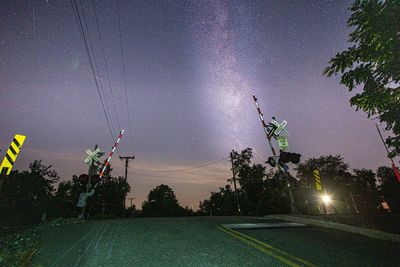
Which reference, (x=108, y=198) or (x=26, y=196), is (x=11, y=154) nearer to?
(x=26, y=196)

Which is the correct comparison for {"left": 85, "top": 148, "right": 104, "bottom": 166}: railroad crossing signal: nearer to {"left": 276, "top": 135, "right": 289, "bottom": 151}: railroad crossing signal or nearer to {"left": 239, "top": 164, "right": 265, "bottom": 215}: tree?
{"left": 276, "top": 135, "right": 289, "bottom": 151}: railroad crossing signal

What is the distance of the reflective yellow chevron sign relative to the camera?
251 inches

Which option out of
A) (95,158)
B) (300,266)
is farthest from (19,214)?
(300,266)

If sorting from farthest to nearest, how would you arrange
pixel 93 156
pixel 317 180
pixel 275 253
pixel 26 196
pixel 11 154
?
pixel 26 196 < pixel 93 156 < pixel 317 180 < pixel 11 154 < pixel 275 253

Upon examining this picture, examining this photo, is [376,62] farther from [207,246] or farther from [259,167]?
[259,167]

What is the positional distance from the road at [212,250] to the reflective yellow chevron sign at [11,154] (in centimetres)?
240

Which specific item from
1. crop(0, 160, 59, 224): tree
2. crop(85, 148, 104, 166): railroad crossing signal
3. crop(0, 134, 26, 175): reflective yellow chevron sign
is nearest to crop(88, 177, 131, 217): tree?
crop(0, 160, 59, 224): tree

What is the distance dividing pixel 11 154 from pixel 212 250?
679 centimetres

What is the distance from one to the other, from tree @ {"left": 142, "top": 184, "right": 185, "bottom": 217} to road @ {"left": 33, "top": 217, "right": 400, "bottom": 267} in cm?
8497

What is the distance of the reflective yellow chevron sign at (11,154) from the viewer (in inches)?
251

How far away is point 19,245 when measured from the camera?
552 centimetres

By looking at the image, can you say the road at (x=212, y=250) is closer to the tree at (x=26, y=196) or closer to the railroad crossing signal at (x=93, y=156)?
the railroad crossing signal at (x=93, y=156)

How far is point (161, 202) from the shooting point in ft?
313

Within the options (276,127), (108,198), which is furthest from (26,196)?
(276,127)
